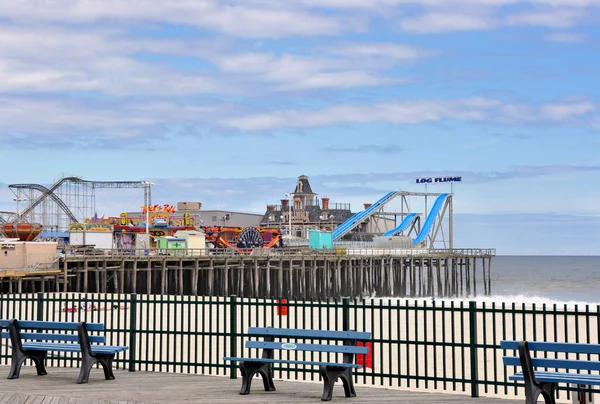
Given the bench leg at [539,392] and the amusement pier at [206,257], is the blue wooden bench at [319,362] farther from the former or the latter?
the amusement pier at [206,257]

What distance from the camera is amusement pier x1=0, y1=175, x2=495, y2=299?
157 ft

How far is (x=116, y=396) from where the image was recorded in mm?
10656

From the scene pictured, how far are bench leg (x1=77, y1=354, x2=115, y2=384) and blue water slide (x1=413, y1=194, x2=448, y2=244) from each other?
243ft

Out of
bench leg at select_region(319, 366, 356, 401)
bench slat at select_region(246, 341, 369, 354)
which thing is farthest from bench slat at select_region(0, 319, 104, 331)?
bench leg at select_region(319, 366, 356, 401)

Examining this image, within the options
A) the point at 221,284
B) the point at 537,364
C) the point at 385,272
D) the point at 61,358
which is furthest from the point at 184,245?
the point at 537,364

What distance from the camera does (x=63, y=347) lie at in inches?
468

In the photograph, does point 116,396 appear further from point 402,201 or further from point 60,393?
point 402,201

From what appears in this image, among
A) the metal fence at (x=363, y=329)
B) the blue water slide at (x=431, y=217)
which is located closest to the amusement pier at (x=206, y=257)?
the blue water slide at (x=431, y=217)

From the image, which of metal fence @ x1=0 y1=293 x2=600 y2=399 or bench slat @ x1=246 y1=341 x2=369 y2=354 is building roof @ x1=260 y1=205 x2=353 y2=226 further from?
bench slat @ x1=246 y1=341 x2=369 y2=354

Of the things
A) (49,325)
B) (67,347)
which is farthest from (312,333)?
(49,325)

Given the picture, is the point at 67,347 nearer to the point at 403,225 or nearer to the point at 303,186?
the point at 403,225

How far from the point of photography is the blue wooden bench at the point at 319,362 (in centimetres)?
1042

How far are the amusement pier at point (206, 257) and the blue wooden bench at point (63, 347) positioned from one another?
81.5 ft

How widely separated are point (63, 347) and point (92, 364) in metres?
0.50
